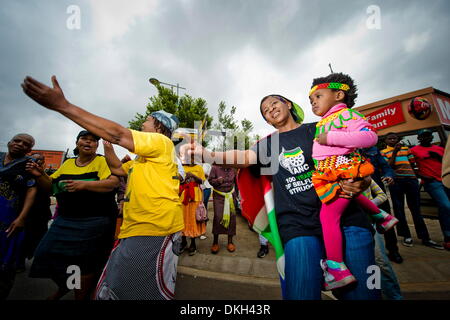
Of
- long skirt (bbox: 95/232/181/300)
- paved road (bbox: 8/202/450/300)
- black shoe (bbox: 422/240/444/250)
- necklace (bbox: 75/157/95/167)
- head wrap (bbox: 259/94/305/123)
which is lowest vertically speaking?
paved road (bbox: 8/202/450/300)

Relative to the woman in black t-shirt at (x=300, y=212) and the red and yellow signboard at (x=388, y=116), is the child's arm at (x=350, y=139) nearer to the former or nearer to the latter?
the woman in black t-shirt at (x=300, y=212)

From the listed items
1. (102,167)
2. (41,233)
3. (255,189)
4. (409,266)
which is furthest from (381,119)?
(41,233)

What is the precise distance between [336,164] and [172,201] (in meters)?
1.41

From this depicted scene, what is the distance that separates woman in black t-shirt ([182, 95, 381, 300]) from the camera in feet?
3.41

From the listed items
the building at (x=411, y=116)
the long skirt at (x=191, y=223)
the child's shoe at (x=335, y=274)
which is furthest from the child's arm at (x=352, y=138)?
the building at (x=411, y=116)

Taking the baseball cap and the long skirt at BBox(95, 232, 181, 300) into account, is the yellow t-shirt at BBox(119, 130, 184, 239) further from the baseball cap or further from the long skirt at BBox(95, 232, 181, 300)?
the baseball cap

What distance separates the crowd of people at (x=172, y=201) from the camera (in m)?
1.07

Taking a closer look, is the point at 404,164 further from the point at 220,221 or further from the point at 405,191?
the point at 220,221

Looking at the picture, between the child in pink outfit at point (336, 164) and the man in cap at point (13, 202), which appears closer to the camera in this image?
the child in pink outfit at point (336, 164)

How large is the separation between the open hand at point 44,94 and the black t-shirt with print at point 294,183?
51.0 inches

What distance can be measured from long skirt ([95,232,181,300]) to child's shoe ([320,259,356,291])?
1.21m

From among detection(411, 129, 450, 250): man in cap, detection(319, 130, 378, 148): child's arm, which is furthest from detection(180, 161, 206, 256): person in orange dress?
detection(411, 129, 450, 250): man in cap

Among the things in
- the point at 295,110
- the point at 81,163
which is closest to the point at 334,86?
the point at 295,110
